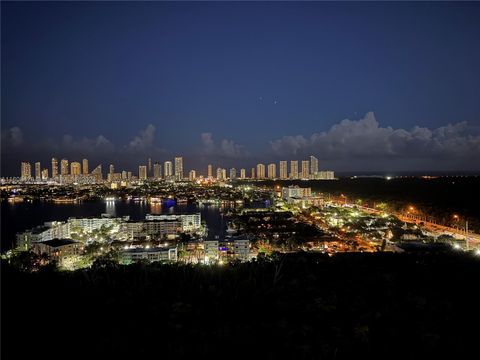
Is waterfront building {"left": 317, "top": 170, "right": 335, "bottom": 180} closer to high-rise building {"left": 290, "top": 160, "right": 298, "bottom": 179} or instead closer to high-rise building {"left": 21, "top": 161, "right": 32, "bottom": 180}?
high-rise building {"left": 290, "top": 160, "right": 298, "bottom": 179}

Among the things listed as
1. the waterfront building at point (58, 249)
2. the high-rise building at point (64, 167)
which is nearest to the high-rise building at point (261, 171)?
the high-rise building at point (64, 167)

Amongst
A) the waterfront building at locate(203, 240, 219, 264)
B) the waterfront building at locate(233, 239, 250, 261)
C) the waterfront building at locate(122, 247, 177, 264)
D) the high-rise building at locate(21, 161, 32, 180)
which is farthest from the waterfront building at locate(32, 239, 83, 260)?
the high-rise building at locate(21, 161, 32, 180)

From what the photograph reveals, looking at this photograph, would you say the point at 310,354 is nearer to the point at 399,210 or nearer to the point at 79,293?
the point at 79,293

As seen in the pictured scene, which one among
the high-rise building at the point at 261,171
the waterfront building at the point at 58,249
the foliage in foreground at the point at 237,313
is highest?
the high-rise building at the point at 261,171

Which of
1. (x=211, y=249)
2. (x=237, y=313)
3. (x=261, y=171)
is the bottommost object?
(x=211, y=249)

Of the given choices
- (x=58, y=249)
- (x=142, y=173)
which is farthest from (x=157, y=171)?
(x=58, y=249)

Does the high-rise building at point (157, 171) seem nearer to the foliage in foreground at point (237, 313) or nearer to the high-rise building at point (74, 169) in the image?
the high-rise building at point (74, 169)

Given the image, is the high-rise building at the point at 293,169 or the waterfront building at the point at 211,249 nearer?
the waterfront building at the point at 211,249

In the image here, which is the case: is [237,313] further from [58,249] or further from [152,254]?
[58,249]

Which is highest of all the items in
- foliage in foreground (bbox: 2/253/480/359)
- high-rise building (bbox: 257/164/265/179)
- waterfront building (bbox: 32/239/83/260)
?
high-rise building (bbox: 257/164/265/179)

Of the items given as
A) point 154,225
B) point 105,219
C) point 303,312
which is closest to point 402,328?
point 303,312

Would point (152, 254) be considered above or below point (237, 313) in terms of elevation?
below
